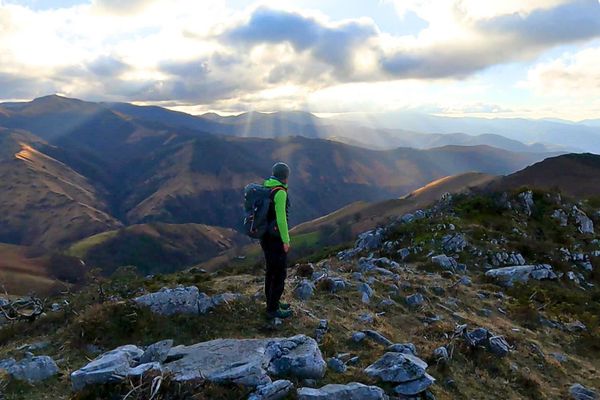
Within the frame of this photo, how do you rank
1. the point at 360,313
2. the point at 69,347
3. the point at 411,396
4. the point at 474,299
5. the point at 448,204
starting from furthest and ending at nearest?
1. the point at 448,204
2. the point at 474,299
3. the point at 360,313
4. the point at 69,347
5. the point at 411,396

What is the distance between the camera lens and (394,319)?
14117 millimetres

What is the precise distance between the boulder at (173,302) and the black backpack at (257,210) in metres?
2.46

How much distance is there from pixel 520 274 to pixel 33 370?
21788 millimetres

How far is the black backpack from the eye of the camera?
10312 millimetres

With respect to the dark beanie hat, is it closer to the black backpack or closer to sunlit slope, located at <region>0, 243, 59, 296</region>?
the black backpack

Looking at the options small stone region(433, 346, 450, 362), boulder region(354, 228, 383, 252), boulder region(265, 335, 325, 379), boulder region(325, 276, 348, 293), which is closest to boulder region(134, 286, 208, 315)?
boulder region(265, 335, 325, 379)

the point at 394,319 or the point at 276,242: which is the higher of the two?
the point at 276,242

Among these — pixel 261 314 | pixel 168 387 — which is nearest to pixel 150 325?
pixel 261 314

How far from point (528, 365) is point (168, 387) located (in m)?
10.3

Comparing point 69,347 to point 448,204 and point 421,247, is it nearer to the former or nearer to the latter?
point 421,247

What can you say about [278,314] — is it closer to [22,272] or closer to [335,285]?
[335,285]

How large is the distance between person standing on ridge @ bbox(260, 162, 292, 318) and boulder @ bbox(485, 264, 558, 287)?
15.0 m

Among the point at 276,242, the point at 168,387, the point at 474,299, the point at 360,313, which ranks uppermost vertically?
the point at 276,242

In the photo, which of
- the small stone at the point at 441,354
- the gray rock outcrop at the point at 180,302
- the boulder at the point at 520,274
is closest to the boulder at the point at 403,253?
the boulder at the point at 520,274
